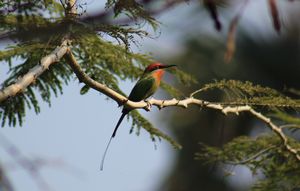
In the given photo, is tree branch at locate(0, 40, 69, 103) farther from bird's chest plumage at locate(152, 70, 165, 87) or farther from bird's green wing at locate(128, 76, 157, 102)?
bird's chest plumage at locate(152, 70, 165, 87)

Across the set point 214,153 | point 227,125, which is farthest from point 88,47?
point 227,125

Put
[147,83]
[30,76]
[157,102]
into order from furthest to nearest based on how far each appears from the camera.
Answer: [147,83], [157,102], [30,76]

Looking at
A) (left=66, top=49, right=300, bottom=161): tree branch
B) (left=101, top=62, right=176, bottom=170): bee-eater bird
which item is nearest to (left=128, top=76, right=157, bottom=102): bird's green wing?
(left=101, top=62, right=176, bottom=170): bee-eater bird

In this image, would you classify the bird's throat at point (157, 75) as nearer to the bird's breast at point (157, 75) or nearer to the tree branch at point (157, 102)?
the bird's breast at point (157, 75)

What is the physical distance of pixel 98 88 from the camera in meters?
3.55

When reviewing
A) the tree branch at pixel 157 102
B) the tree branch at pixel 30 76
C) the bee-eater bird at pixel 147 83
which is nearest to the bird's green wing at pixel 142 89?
the bee-eater bird at pixel 147 83

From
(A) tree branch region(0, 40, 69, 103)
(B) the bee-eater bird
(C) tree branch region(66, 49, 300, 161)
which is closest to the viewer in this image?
(A) tree branch region(0, 40, 69, 103)

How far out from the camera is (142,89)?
531cm

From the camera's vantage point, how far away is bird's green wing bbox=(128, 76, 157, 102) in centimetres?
525

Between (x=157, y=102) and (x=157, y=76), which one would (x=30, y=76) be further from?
(x=157, y=76)

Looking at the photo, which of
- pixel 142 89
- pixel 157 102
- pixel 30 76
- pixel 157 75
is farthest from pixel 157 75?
pixel 30 76

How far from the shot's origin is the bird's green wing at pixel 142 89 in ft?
17.2

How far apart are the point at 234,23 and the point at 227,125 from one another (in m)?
9.01

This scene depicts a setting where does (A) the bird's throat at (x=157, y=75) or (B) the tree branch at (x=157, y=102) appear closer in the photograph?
(B) the tree branch at (x=157, y=102)
